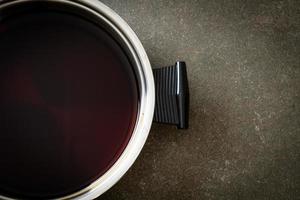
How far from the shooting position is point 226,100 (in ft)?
3.74

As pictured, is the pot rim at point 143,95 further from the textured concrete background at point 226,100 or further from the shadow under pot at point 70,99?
the textured concrete background at point 226,100

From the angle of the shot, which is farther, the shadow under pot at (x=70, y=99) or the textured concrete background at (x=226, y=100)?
the textured concrete background at (x=226, y=100)

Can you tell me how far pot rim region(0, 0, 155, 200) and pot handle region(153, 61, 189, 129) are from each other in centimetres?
6

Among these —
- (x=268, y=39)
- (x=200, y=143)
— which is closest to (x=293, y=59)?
(x=268, y=39)

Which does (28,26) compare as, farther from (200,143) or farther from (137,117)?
(200,143)

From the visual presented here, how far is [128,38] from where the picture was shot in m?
0.86

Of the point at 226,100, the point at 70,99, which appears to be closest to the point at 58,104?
the point at 70,99

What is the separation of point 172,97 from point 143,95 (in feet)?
0.27

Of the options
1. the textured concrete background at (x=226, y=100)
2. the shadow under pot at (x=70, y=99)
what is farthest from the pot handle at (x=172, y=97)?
the textured concrete background at (x=226, y=100)

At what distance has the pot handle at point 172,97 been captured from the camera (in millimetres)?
925

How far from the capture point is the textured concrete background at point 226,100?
1.11 metres

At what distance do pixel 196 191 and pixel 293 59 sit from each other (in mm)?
521

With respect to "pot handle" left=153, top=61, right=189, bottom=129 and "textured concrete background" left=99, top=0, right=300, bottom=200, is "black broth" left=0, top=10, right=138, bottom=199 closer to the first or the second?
"pot handle" left=153, top=61, right=189, bottom=129

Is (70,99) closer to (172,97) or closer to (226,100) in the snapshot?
(172,97)
